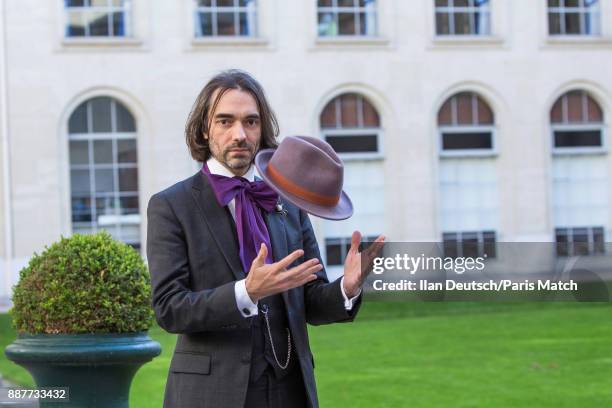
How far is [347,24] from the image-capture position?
106 feet

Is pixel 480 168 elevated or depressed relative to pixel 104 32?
depressed

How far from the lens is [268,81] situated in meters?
31.7

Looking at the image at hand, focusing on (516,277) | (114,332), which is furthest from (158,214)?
(114,332)

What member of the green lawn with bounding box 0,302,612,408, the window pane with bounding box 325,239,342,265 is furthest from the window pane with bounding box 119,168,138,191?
the green lawn with bounding box 0,302,612,408

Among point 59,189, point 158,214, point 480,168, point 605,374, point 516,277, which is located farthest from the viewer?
point 480,168

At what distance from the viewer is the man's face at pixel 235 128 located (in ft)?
13.2

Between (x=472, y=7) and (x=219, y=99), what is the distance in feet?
96.2

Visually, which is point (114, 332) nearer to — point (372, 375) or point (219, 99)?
point (219, 99)

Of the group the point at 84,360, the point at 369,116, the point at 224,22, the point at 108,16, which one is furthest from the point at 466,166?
the point at 84,360

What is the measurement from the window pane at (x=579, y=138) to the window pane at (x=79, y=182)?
40.5ft

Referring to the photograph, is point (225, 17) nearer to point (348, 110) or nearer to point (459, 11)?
point (348, 110)

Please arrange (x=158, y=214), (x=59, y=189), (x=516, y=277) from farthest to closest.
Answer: (x=59, y=189), (x=516, y=277), (x=158, y=214)

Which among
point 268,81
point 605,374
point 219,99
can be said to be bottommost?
point 605,374

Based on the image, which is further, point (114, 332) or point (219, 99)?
point (114, 332)
